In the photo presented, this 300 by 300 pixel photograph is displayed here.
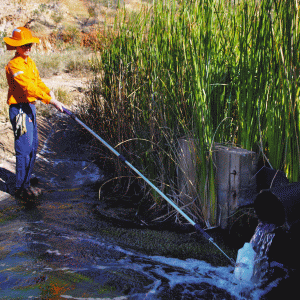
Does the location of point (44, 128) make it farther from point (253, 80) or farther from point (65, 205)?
point (253, 80)

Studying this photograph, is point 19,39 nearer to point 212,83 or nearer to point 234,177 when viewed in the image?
point 212,83

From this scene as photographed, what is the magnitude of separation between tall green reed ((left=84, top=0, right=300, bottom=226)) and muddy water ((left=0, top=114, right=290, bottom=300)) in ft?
1.74

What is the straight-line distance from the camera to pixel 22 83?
12.5ft

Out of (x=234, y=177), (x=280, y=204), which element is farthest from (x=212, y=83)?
(x=280, y=204)

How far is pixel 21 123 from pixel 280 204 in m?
3.07

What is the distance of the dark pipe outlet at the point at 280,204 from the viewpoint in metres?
1.98

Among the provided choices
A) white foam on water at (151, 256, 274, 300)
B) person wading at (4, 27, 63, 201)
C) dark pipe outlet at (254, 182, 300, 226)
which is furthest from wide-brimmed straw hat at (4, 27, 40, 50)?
dark pipe outlet at (254, 182, 300, 226)

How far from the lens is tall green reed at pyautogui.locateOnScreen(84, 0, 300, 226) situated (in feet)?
7.42

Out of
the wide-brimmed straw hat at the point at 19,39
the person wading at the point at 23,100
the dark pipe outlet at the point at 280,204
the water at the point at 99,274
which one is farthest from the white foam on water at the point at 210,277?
the wide-brimmed straw hat at the point at 19,39

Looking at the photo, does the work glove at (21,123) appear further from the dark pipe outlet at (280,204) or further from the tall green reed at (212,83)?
the dark pipe outlet at (280,204)

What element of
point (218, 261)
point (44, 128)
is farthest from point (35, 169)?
point (218, 261)

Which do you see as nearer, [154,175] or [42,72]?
[154,175]

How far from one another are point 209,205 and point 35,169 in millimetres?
3037

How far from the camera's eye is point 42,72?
33.1ft
